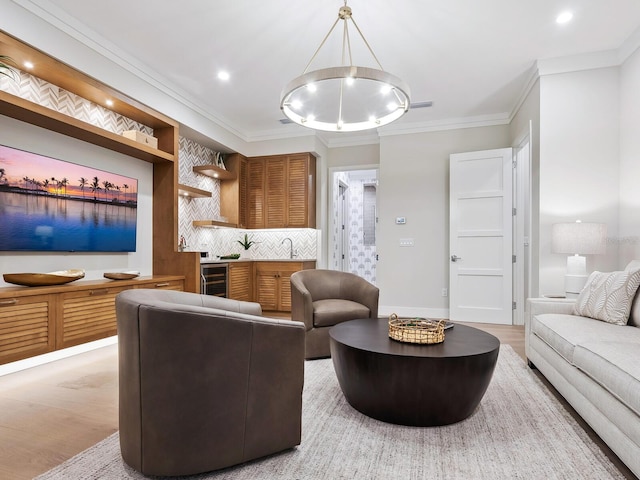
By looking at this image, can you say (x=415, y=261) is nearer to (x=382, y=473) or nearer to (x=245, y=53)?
(x=245, y=53)

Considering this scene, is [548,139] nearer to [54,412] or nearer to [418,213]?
[418,213]

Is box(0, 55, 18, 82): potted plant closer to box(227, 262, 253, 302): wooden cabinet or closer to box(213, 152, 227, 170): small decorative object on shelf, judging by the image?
box(213, 152, 227, 170): small decorative object on shelf

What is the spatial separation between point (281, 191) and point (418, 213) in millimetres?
2189

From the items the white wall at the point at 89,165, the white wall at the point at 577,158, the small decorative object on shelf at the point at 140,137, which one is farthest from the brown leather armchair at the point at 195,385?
the white wall at the point at 577,158

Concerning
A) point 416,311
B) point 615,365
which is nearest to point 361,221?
point 416,311

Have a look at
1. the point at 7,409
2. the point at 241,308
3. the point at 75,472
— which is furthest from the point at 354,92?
the point at 7,409

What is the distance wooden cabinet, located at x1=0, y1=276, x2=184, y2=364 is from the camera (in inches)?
111

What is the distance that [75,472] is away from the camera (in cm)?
161

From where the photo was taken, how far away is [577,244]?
3.35 m

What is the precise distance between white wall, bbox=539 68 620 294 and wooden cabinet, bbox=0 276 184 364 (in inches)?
163

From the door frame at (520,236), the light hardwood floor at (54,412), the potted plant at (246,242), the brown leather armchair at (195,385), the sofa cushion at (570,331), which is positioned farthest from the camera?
the potted plant at (246,242)

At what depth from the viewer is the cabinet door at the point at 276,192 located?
617 centimetres

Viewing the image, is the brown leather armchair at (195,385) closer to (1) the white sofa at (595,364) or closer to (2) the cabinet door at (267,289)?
(1) the white sofa at (595,364)

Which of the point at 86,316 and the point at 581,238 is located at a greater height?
the point at 581,238
